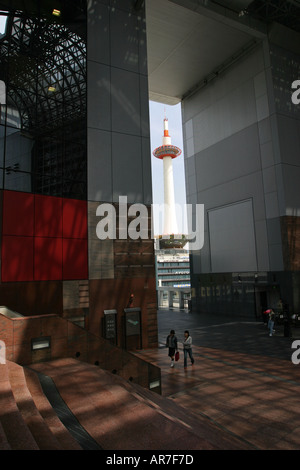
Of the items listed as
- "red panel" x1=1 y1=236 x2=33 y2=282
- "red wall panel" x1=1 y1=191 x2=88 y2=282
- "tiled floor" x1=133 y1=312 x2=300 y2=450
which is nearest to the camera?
"tiled floor" x1=133 y1=312 x2=300 y2=450

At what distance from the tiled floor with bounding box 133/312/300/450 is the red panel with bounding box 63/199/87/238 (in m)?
6.98

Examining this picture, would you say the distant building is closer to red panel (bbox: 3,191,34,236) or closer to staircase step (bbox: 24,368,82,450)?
red panel (bbox: 3,191,34,236)

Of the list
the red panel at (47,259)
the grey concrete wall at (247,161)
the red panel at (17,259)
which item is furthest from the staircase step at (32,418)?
the grey concrete wall at (247,161)

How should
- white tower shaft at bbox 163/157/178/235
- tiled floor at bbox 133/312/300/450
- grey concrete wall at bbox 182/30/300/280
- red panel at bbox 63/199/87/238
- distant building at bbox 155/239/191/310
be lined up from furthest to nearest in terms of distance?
1. distant building at bbox 155/239/191/310
2. white tower shaft at bbox 163/157/178/235
3. grey concrete wall at bbox 182/30/300/280
4. red panel at bbox 63/199/87/238
5. tiled floor at bbox 133/312/300/450

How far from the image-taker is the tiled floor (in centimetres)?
755

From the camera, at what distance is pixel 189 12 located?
2548cm

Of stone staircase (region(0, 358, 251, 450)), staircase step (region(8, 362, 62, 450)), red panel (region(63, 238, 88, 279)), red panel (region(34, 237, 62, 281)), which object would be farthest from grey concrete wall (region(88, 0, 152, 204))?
staircase step (region(8, 362, 62, 450))

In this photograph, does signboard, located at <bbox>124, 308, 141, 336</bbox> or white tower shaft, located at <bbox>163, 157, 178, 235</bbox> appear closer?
signboard, located at <bbox>124, 308, 141, 336</bbox>

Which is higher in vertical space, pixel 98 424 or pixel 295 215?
pixel 295 215

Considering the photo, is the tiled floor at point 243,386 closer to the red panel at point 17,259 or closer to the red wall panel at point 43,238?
the red wall panel at point 43,238

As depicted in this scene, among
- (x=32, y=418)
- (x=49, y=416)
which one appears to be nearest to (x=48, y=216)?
(x=49, y=416)
